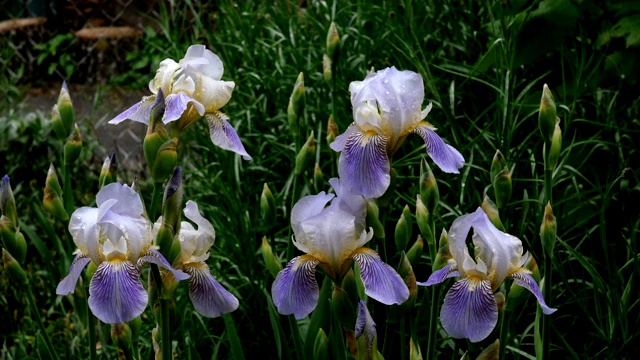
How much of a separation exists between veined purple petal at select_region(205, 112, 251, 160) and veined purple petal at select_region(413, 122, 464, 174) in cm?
28

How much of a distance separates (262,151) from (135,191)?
5.58ft

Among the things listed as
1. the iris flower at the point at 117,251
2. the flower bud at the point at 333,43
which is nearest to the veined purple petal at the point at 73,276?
the iris flower at the point at 117,251

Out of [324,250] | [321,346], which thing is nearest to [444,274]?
[324,250]

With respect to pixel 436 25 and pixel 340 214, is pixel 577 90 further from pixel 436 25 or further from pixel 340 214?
pixel 340 214

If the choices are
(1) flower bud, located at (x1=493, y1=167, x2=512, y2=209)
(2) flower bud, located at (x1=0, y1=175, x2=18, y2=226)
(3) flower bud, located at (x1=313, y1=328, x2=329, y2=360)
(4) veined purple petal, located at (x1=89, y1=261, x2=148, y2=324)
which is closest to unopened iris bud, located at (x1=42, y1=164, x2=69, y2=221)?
(2) flower bud, located at (x1=0, y1=175, x2=18, y2=226)

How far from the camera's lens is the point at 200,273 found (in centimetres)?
124

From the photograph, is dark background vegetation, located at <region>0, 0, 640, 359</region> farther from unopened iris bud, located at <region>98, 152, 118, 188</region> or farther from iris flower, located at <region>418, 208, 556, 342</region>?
iris flower, located at <region>418, 208, 556, 342</region>

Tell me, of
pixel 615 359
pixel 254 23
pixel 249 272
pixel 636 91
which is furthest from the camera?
pixel 254 23

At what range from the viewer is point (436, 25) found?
285cm

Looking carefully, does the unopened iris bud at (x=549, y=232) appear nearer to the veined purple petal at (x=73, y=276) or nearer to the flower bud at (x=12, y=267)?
the veined purple petal at (x=73, y=276)

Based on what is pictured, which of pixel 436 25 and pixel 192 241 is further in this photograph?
pixel 436 25

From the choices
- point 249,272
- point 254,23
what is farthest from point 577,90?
point 254,23

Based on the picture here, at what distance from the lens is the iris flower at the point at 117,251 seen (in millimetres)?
1058

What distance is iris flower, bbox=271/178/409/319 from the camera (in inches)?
45.4
